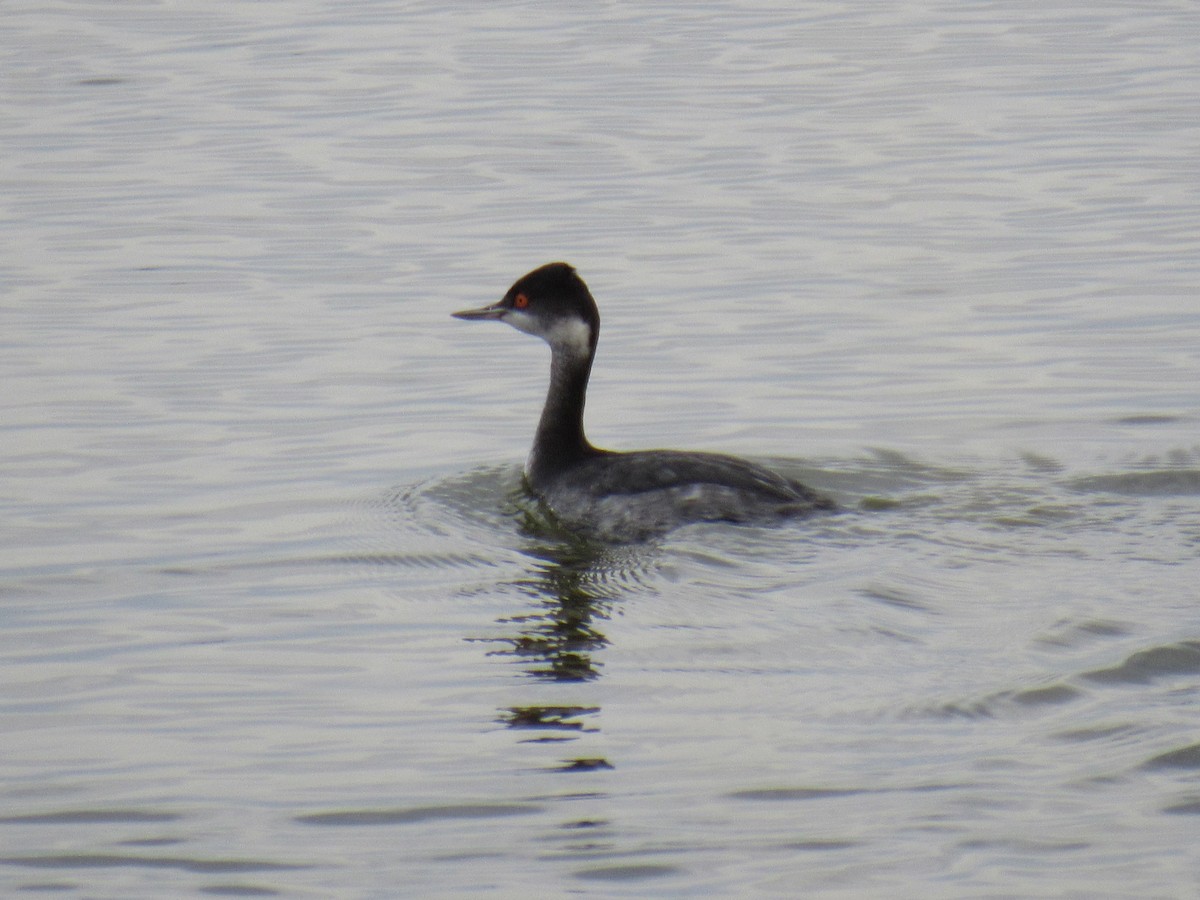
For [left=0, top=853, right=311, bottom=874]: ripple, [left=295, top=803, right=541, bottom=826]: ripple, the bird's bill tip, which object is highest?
the bird's bill tip

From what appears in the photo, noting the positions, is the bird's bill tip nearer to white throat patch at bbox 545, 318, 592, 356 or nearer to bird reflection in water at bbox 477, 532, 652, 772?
white throat patch at bbox 545, 318, 592, 356

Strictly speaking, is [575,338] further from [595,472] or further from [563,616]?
[563,616]

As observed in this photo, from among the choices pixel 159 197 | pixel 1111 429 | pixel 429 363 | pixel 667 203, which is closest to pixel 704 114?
pixel 667 203

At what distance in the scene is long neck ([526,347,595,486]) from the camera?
1000cm

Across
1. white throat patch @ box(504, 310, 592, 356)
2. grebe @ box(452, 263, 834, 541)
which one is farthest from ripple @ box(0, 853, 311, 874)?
white throat patch @ box(504, 310, 592, 356)

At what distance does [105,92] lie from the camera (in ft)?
68.9

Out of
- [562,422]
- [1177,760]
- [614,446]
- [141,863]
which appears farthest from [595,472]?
[141,863]

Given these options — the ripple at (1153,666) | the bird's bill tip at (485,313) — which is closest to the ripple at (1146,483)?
the ripple at (1153,666)

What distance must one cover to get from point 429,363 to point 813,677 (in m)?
5.63

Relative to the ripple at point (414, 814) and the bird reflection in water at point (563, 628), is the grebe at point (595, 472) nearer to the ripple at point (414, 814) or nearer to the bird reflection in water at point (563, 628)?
the bird reflection in water at point (563, 628)

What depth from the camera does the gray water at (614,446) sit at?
6008 mm

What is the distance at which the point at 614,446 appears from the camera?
10.9 metres

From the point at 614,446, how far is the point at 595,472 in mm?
1174

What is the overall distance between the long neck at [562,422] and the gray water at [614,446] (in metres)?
0.28
